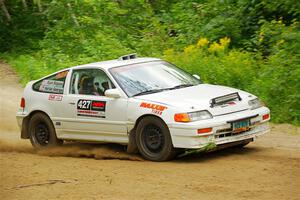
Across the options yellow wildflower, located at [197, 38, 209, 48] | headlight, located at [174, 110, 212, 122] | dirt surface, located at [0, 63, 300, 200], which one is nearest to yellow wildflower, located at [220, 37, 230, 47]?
yellow wildflower, located at [197, 38, 209, 48]

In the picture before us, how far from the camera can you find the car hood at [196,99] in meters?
9.62

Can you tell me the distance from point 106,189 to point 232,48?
1057 cm

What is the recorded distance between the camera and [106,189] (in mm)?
7949

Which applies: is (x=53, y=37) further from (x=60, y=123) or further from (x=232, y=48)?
(x=60, y=123)

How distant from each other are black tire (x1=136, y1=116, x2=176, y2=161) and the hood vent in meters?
0.76

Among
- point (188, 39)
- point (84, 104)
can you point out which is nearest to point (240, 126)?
point (84, 104)

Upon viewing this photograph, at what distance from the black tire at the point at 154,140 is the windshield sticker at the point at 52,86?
6.54 feet

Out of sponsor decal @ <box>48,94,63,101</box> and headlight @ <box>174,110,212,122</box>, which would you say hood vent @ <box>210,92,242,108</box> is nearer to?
headlight @ <box>174,110,212,122</box>

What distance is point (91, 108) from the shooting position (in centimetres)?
1069

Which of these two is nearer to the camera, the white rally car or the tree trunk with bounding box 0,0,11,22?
the white rally car

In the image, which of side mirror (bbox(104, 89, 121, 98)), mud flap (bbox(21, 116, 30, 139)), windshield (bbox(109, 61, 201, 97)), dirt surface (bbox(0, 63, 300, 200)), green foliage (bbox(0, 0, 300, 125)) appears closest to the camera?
dirt surface (bbox(0, 63, 300, 200))

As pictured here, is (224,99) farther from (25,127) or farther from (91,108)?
(25,127)

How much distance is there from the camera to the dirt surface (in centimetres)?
764

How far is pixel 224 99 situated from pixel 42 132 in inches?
135
